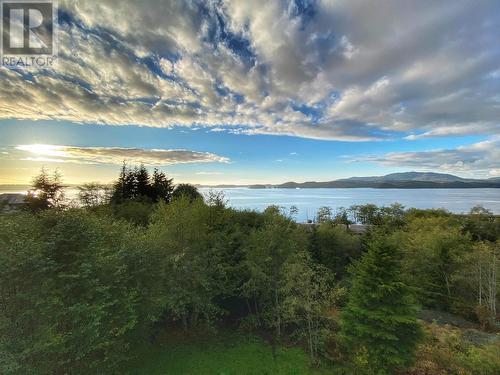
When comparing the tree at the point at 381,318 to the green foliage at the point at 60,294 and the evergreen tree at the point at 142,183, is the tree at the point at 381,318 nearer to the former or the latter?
the green foliage at the point at 60,294

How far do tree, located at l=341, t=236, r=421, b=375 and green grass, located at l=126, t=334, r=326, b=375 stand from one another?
10.8 feet

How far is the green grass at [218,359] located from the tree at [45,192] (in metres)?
19.9

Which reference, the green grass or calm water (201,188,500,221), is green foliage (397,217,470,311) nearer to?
the green grass

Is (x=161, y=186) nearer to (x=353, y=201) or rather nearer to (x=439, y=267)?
(x=439, y=267)

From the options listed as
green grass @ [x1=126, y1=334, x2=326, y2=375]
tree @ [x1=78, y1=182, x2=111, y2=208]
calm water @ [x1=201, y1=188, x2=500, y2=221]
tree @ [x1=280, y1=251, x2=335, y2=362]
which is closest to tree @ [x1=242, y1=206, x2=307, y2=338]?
tree @ [x1=280, y1=251, x2=335, y2=362]

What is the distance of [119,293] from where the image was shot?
39.6 ft

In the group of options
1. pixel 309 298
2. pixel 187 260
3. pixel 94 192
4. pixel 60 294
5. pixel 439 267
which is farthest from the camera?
pixel 94 192

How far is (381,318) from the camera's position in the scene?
1340 centimetres

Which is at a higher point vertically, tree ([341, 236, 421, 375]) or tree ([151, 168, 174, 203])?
tree ([151, 168, 174, 203])

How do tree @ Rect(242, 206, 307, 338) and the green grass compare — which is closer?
the green grass

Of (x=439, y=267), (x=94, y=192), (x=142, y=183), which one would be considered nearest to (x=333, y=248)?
(x=439, y=267)

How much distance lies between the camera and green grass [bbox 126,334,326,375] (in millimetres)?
14695

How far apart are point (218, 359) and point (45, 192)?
83.0 ft

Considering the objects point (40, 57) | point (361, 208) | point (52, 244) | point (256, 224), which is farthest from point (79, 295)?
point (361, 208)
